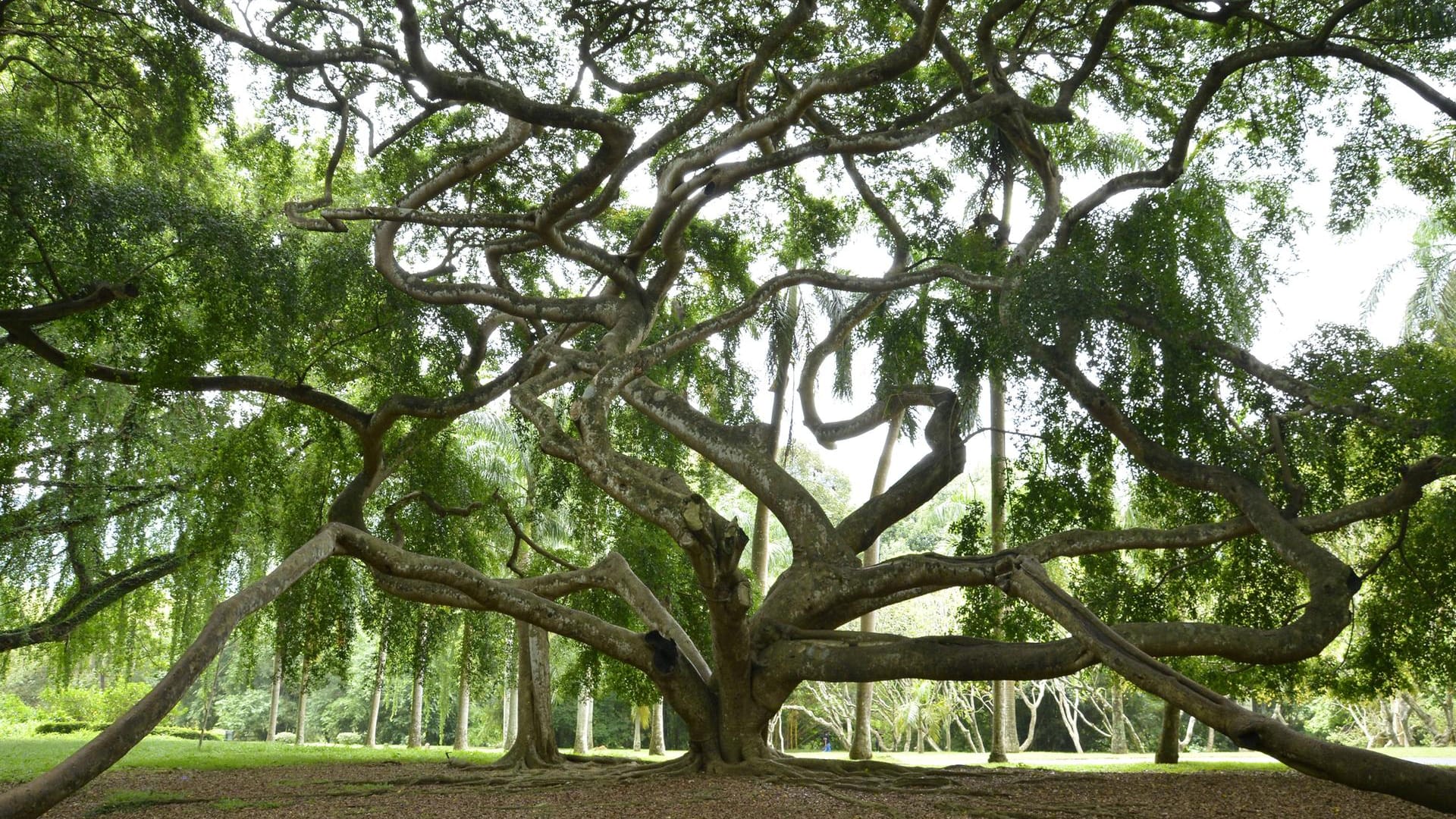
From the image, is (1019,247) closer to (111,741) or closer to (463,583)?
(463,583)

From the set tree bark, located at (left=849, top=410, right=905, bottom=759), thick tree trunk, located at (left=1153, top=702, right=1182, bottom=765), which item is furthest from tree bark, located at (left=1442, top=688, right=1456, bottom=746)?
tree bark, located at (left=849, top=410, right=905, bottom=759)

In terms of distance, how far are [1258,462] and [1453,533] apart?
147 centimetres

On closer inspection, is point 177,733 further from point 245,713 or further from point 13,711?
point 245,713

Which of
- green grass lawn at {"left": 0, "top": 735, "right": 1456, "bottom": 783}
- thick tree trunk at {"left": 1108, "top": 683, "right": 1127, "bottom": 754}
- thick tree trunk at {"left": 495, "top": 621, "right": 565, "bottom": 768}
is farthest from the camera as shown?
thick tree trunk at {"left": 1108, "top": 683, "right": 1127, "bottom": 754}

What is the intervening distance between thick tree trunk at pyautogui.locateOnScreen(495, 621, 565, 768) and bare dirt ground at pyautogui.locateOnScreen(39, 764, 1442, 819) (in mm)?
1148

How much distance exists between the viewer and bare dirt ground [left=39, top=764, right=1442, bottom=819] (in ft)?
22.2

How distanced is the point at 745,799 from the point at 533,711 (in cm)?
456

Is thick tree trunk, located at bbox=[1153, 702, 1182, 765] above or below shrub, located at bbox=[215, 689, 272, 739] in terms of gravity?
above

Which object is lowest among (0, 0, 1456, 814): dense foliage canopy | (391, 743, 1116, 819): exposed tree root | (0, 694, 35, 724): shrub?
(0, 694, 35, 724): shrub

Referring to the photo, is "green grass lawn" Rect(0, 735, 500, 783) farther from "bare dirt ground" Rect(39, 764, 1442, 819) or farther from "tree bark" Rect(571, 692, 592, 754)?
"tree bark" Rect(571, 692, 592, 754)

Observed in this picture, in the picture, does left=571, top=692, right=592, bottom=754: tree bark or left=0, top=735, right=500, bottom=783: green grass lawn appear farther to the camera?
left=571, top=692, right=592, bottom=754: tree bark

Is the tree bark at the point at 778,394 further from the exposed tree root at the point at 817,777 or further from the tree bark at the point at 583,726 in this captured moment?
the tree bark at the point at 583,726

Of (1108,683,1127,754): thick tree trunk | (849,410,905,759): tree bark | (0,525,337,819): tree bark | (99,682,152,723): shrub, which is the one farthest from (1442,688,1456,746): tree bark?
(99,682,152,723): shrub

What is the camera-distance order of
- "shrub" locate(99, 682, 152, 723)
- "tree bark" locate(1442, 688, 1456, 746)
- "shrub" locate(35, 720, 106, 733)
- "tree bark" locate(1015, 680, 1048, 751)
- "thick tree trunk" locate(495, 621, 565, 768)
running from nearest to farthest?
"thick tree trunk" locate(495, 621, 565, 768) < "shrub" locate(35, 720, 106, 733) < "tree bark" locate(1442, 688, 1456, 746) < "shrub" locate(99, 682, 152, 723) < "tree bark" locate(1015, 680, 1048, 751)
